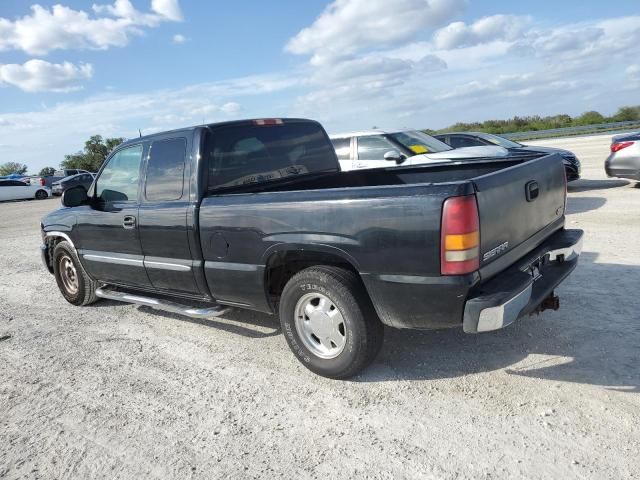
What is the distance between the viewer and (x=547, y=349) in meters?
3.79

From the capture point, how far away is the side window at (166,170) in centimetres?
434

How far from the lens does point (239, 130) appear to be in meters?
4.43

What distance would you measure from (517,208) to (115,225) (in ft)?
11.9

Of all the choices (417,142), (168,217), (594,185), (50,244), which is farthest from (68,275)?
(594,185)

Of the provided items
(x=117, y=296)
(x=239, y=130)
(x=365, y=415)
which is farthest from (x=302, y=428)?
(x=117, y=296)

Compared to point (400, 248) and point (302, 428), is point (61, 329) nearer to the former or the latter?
point (302, 428)

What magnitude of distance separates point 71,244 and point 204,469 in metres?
3.76

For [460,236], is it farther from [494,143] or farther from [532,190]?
[494,143]

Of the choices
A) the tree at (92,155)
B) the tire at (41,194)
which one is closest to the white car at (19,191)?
the tire at (41,194)

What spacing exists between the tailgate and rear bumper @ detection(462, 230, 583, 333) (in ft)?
0.25

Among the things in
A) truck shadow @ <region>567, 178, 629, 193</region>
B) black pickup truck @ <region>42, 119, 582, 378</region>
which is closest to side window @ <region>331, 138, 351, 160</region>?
black pickup truck @ <region>42, 119, 582, 378</region>

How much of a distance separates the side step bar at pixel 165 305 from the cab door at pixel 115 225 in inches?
5.2

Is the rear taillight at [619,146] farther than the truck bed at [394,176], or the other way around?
the rear taillight at [619,146]

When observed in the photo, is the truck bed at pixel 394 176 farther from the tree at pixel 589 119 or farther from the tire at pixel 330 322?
the tree at pixel 589 119
